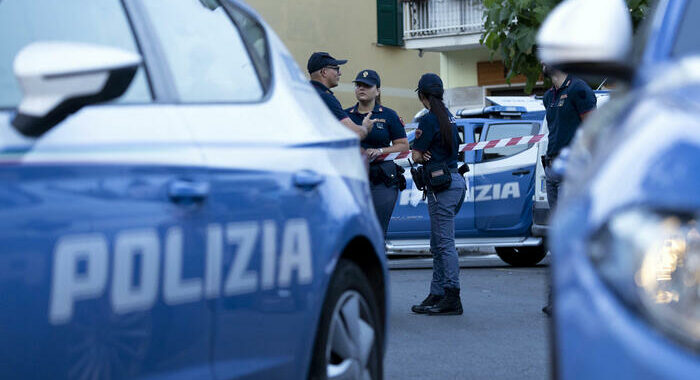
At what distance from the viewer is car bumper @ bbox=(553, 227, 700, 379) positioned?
6.12ft

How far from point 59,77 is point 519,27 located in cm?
1380

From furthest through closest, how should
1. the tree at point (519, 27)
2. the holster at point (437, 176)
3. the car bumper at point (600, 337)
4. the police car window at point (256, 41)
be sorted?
the tree at point (519, 27), the holster at point (437, 176), the police car window at point (256, 41), the car bumper at point (600, 337)

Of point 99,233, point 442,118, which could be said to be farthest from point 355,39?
point 99,233

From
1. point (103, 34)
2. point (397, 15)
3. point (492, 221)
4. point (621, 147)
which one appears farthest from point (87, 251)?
point (397, 15)

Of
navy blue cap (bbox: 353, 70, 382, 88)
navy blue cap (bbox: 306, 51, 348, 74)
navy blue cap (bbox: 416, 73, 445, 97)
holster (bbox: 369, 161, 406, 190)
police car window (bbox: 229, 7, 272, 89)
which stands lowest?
holster (bbox: 369, 161, 406, 190)

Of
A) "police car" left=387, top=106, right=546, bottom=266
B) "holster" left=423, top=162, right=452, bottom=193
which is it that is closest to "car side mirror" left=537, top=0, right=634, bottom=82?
"holster" left=423, top=162, right=452, bottom=193

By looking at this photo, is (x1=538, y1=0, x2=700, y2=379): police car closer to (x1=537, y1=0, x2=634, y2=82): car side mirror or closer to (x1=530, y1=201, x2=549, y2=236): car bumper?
(x1=537, y1=0, x2=634, y2=82): car side mirror

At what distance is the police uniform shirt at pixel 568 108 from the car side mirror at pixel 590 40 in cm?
547

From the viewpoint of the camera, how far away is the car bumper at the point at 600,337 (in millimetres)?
1865

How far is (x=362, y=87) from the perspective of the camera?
8.45 m

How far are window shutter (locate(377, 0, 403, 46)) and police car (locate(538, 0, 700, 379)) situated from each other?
1127 inches

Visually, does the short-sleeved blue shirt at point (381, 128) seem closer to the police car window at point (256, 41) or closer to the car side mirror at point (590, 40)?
the police car window at point (256, 41)

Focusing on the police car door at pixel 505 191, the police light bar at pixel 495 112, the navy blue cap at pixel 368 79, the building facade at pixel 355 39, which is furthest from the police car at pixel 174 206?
the building facade at pixel 355 39

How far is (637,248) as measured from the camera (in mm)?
1984
